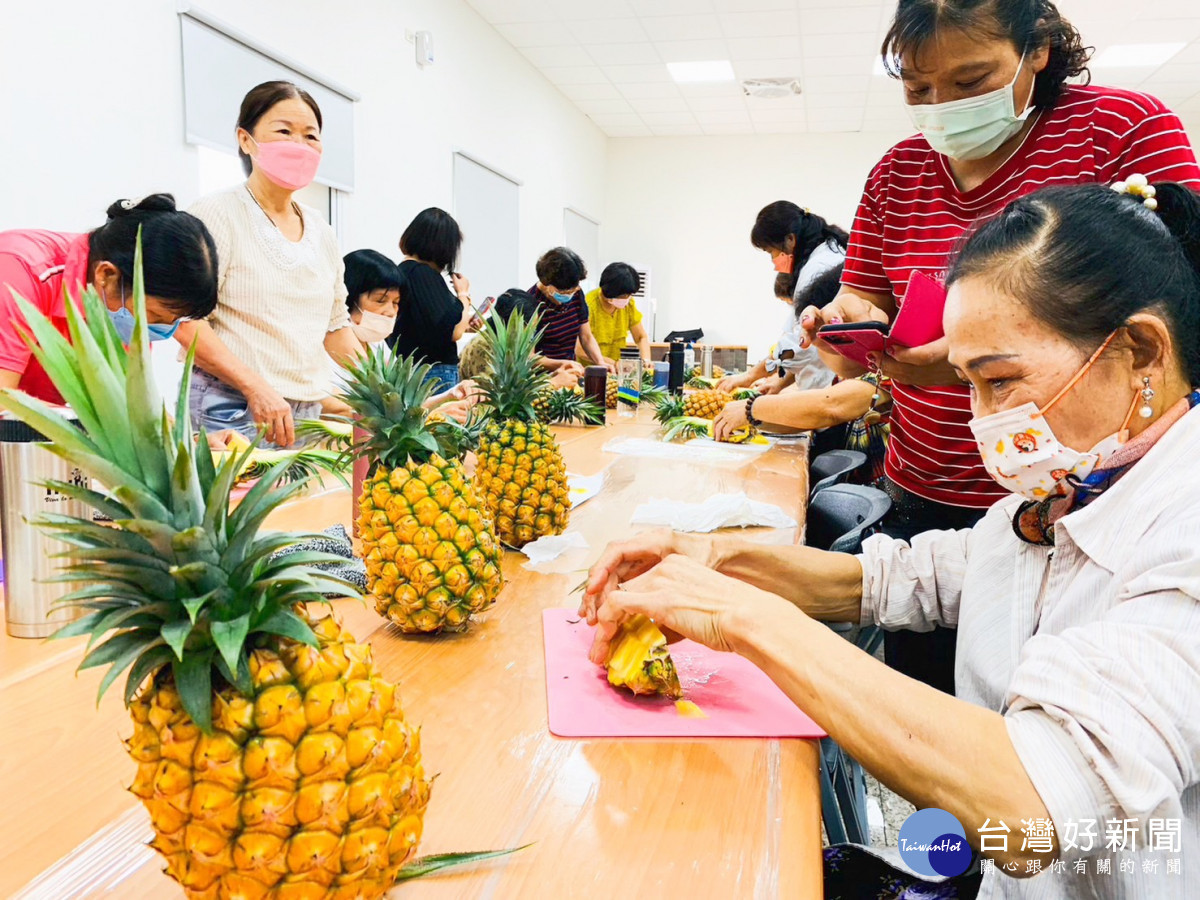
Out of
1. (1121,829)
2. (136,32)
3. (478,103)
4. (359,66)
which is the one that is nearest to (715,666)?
(1121,829)

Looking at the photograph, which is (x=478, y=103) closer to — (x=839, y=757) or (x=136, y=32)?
(x=136, y=32)

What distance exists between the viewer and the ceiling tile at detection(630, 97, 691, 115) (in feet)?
31.8

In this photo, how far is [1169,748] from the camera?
0.79 metres

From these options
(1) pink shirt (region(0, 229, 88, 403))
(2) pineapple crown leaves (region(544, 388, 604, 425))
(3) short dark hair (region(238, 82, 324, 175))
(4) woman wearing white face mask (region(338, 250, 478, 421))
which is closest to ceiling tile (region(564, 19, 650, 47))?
(4) woman wearing white face mask (region(338, 250, 478, 421))

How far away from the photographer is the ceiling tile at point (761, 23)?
22.8 ft

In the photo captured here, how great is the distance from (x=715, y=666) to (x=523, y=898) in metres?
0.53

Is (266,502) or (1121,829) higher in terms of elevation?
(266,502)

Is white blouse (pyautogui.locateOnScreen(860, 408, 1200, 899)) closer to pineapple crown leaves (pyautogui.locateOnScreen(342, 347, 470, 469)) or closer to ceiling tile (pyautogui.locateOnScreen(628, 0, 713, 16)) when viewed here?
pineapple crown leaves (pyautogui.locateOnScreen(342, 347, 470, 469))

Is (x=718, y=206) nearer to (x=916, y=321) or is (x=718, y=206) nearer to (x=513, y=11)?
(x=513, y=11)

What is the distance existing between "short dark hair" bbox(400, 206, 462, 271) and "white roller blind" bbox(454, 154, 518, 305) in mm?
2500

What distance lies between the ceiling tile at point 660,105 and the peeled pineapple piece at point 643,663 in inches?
371

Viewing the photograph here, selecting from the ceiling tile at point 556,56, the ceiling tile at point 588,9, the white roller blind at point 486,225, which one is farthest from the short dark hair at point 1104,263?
the ceiling tile at point 556,56

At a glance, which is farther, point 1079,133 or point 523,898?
point 1079,133

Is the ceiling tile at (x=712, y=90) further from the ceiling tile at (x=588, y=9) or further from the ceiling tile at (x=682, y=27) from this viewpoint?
the ceiling tile at (x=588, y=9)
